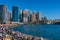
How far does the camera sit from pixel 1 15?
3575 centimetres

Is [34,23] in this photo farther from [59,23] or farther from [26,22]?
[59,23]

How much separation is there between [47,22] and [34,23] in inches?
292

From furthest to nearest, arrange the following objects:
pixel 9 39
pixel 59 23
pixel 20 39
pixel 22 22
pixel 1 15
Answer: pixel 59 23, pixel 22 22, pixel 1 15, pixel 20 39, pixel 9 39

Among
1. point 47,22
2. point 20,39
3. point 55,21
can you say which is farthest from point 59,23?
point 20,39

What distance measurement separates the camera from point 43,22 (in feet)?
220

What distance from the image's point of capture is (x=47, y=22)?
6969 centimetres

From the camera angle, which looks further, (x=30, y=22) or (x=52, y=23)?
(x=52, y=23)

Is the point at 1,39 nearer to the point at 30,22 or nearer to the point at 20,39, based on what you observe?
the point at 20,39

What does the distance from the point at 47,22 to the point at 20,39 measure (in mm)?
64799

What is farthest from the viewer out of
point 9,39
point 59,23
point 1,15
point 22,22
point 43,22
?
point 59,23

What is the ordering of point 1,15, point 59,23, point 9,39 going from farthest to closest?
point 59,23 → point 1,15 → point 9,39

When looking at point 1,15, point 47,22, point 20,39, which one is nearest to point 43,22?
point 47,22

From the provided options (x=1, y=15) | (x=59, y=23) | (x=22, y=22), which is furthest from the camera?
(x=59, y=23)

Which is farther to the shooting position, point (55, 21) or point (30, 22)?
point (55, 21)
